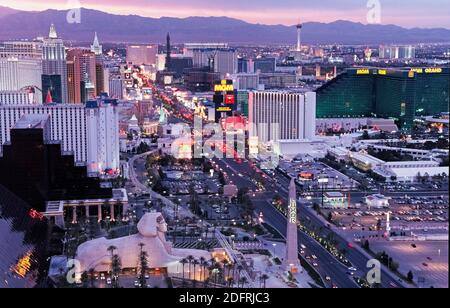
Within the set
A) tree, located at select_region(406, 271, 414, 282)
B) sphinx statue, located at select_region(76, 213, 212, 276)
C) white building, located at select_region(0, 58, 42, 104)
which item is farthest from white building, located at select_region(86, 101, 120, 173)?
tree, located at select_region(406, 271, 414, 282)

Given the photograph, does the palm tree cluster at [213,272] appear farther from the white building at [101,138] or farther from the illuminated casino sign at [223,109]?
the illuminated casino sign at [223,109]

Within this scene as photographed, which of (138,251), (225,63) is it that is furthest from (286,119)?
(225,63)

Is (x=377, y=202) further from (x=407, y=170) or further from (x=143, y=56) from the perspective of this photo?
(x=143, y=56)

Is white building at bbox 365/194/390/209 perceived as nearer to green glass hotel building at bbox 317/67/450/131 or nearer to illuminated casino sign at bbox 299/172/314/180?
illuminated casino sign at bbox 299/172/314/180

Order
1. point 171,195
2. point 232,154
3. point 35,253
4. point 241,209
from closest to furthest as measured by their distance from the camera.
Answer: point 35,253 → point 241,209 → point 171,195 → point 232,154
